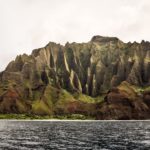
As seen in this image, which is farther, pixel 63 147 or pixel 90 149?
pixel 63 147

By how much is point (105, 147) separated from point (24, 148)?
759 inches

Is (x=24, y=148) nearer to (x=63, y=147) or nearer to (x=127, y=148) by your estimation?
(x=63, y=147)

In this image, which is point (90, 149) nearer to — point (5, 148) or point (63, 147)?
point (63, 147)

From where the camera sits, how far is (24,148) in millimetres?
91062

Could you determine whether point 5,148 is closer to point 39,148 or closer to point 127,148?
point 39,148

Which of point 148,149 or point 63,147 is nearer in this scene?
point 148,149

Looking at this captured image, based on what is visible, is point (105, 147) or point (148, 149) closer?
point (148, 149)

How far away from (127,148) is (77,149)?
11.7 metres

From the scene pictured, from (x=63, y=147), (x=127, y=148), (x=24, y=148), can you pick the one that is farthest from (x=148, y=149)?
(x=24, y=148)

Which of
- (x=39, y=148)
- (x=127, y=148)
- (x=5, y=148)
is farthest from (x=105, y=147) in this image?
(x=5, y=148)

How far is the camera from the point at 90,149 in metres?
87.9

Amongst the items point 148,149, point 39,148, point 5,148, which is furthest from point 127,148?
point 5,148

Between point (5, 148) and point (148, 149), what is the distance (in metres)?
32.9

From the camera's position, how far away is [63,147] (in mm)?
93812
